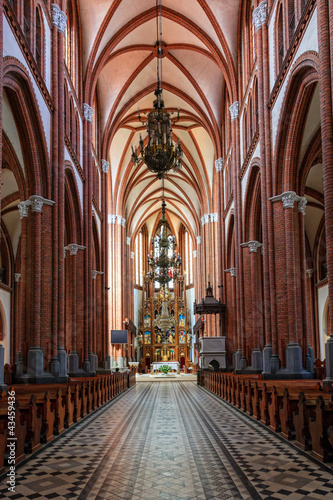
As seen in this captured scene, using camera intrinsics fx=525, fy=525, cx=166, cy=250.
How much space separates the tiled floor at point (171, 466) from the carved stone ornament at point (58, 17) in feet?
38.1

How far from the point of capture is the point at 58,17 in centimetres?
1576

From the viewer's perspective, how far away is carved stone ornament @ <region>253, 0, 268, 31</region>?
1619cm

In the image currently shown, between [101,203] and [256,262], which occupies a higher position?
[101,203]

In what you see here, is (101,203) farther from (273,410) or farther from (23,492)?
(23,492)

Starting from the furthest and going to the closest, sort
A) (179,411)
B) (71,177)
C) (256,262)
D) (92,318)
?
(92,318)
(256,262)
(71,177)
(179,411)

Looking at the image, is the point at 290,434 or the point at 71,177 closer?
the point at 290,434

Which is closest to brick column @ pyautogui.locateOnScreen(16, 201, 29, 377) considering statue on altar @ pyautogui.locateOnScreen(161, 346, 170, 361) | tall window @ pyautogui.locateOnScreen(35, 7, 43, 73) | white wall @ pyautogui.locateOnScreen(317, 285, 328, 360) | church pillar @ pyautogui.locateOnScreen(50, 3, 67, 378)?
church pillar @ pyautogui.locateOnScreen(50, 3, 67, 378)

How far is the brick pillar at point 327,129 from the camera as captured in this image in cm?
903

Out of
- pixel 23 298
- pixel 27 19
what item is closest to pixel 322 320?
pixel 23 298

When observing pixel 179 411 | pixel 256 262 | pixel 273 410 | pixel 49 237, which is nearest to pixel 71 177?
pixel 49 237

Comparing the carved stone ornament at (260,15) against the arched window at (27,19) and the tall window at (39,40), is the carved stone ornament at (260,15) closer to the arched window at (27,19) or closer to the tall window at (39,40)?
the tall window at (39,40)

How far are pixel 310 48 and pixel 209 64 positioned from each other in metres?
15.0

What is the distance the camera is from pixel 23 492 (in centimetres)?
541

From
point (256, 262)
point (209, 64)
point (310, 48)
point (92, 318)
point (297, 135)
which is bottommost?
point (92, 318)
